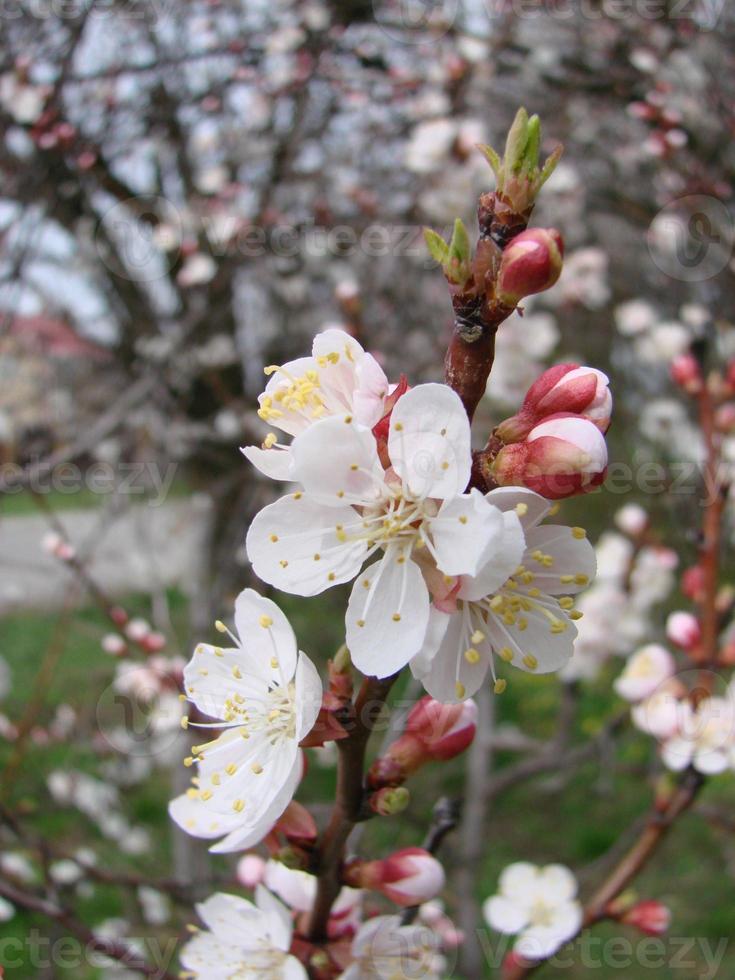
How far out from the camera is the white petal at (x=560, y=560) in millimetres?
833

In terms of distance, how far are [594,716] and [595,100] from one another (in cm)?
313

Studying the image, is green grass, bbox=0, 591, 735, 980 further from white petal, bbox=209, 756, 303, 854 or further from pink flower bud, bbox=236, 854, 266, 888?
white petal, bbox=209, 756, 303, 854

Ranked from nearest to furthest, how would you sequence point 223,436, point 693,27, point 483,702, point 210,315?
1. point 483,702
2. point 693,27
3. point 210,315
4. point 223,436

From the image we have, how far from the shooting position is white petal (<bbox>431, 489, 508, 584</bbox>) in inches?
27.3

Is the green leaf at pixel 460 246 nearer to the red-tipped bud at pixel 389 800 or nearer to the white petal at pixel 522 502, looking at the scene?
the white petal at pixel 522 502

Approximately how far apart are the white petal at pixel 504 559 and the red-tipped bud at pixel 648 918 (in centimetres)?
96

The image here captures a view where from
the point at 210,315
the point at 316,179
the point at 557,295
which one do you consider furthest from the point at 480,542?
the point at 557,295

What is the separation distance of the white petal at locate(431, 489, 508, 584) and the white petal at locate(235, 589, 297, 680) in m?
0.20

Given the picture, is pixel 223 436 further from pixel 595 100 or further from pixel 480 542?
pixel 480 542

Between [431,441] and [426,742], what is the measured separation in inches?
13.9

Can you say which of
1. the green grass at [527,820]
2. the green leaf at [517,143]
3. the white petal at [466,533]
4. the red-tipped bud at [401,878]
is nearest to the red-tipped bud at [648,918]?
the red-tipped bud at [401,878]

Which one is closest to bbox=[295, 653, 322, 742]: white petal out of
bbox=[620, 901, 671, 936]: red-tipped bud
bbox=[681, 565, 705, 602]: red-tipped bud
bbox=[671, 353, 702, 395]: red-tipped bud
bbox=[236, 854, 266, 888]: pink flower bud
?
bbox=[236, 854, 266, 888]: pink flower bud

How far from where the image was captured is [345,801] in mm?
887

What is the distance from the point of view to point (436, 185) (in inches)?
156
